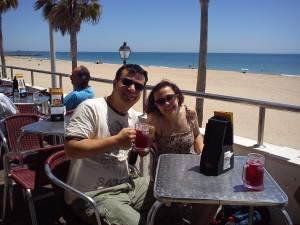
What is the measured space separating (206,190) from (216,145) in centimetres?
30

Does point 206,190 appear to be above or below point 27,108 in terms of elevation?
above

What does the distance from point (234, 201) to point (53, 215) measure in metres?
2.09

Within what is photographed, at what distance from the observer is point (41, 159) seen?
2.57m

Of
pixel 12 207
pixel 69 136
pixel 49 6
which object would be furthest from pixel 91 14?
pixel 69 136

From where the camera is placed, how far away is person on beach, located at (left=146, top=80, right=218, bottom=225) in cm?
283

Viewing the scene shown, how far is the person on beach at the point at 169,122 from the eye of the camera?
2.83m

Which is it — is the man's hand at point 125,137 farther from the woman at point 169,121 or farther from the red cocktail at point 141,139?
the woman at point 169,121

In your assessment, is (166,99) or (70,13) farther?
(70,13)

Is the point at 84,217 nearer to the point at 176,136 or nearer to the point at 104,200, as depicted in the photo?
the point at 104,200

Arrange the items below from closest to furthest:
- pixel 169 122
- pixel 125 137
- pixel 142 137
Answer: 1. pixel 125 137
2. pixel 142 137
3. pixel 169 122

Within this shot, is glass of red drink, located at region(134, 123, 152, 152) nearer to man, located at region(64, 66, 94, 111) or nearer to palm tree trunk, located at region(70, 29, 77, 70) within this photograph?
man, located at region(64, 66, 94, 111)

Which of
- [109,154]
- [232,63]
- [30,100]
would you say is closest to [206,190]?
[109,154]

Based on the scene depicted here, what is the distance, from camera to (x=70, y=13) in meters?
13.7

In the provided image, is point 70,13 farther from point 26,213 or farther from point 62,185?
point 62,185
